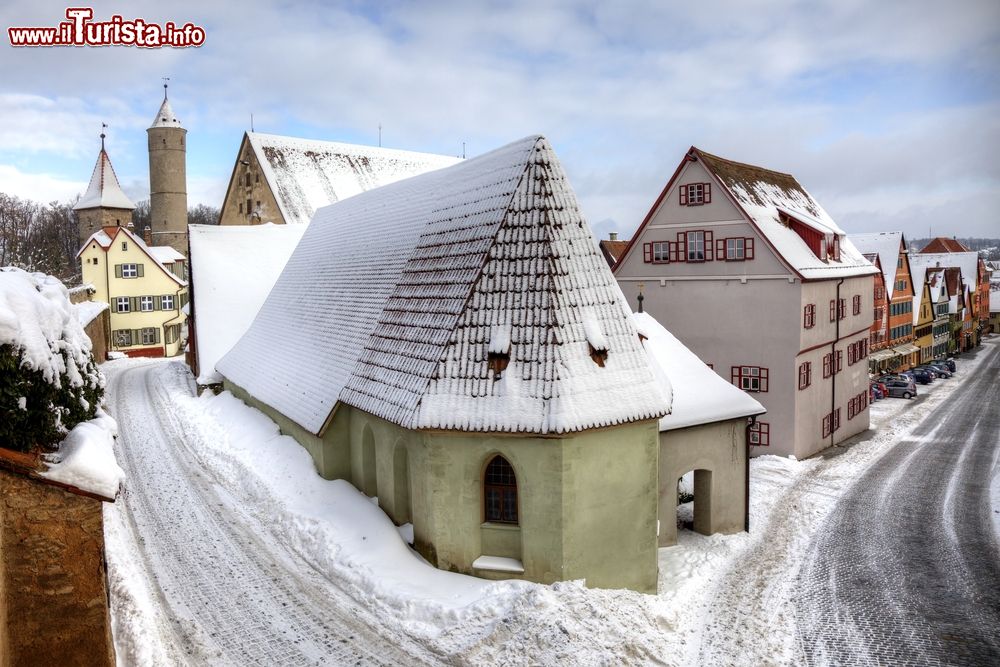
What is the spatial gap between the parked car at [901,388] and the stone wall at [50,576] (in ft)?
147

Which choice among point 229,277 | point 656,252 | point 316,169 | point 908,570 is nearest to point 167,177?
point 316,169

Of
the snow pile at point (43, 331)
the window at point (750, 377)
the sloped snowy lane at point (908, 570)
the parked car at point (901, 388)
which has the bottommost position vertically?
the sloped snowy lane at point (908, 570)

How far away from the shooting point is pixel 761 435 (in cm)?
2739

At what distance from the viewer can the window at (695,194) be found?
27.9m

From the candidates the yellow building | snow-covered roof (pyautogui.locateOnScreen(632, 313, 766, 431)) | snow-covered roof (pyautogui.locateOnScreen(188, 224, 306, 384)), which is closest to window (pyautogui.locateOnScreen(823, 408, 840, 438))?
snow-covered roof (pyautogui.locateOnScreen(632, 313, 766, 431))

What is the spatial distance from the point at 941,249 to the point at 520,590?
9950 centimetres

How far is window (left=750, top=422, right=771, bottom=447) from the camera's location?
27281 millimetres

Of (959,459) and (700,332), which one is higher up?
(700,332)

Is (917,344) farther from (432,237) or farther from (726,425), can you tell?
(432,237)

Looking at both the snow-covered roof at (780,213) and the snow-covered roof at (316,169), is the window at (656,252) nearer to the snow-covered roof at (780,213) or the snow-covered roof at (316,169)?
the snow-covered roof at (780,213)

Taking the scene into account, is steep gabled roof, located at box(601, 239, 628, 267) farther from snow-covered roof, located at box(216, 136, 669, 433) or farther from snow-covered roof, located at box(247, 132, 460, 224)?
snow-covered roof, located at box(216, 136, 669, 433)

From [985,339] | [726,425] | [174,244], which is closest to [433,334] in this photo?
[726,425]

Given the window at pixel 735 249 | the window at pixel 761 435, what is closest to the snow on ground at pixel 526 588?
the window at pixel 761 435

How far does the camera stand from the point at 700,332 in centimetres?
2855
